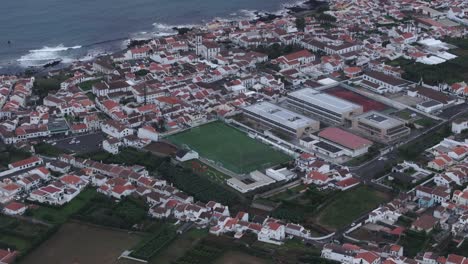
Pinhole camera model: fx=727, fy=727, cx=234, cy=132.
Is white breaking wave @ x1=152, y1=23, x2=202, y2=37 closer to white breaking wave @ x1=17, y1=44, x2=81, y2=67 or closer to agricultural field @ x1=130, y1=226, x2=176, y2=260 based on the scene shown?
white breaking wave @ x1=17, y1=44, x2=81, y2=67

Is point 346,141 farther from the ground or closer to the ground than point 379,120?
closer to the ground

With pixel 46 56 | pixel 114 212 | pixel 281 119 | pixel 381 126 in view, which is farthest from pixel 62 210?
pixel 46 56

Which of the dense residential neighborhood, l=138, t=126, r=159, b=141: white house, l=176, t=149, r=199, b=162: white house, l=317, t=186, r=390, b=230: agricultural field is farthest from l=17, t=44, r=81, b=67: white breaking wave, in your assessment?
l=317, t=186, r=390, b=230: agricultural field

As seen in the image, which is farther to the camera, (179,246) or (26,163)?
(26,163)

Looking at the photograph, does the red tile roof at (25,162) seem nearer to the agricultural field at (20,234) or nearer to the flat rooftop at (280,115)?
the agricultural field at (20,234)

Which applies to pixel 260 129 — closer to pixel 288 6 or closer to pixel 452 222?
pixel 452 222

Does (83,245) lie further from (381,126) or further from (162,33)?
(162,33)

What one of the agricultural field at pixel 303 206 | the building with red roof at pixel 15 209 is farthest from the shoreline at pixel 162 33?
the agricultural field at pixel 303 206
